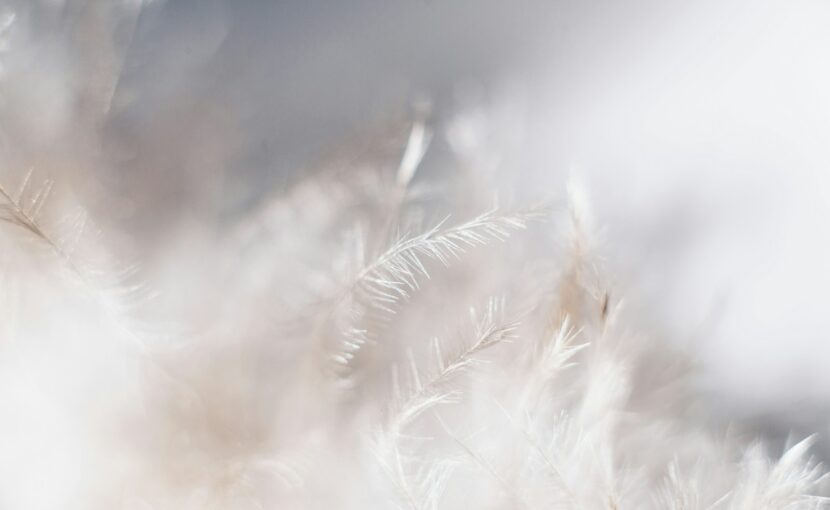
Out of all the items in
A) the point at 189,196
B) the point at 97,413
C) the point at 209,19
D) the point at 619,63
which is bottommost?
the point at 97,413

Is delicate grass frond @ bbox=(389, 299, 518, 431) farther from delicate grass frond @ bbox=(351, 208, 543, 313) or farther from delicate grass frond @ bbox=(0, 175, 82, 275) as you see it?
delicate grass frond @ bbox=(0, 175, 82, 275)

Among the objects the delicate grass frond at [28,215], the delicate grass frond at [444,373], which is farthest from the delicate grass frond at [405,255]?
the delicate grass frond at [28,215]

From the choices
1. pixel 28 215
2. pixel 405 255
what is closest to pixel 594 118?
pixel 405 255

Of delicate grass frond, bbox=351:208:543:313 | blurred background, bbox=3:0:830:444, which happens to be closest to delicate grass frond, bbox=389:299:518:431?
delicate grass frond, bbox=351:208:543:313

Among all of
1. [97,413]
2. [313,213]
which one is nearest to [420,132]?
[313,213]

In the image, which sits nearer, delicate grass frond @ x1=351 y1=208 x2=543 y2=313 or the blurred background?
delicate grass frond @ x1=351 y1=208 x2=543 y2=313

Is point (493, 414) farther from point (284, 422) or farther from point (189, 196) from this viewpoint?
point (189, 196)

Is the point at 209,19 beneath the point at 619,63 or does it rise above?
beneath

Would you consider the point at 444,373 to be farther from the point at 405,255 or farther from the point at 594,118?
the point at 594,118
